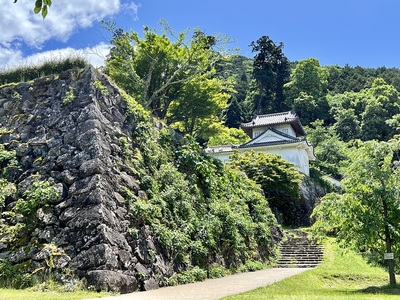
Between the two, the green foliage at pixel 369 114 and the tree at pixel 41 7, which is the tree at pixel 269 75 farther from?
the tree at pixel 41 7

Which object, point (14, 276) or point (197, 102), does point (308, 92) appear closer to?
point (197, 102)

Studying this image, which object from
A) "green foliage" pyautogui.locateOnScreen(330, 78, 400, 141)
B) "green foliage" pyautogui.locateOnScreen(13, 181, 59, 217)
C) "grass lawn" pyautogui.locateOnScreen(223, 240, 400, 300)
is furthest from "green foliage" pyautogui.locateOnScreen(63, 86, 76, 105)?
"green foliage" pyautogui.locateOnScreen(330, 78, 400, 141)

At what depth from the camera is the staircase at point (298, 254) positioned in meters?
18.3

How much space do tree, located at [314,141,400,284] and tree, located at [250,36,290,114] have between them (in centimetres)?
5264

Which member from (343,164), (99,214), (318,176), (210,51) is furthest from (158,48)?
(343,164)

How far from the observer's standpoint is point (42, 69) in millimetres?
14008

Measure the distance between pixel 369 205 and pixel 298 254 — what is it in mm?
9648

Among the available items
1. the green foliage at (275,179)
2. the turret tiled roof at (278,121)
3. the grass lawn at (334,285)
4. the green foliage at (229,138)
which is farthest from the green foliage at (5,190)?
the turret tiled roof at (278,121)

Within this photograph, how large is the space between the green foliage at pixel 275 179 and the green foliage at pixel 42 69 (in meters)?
17.8

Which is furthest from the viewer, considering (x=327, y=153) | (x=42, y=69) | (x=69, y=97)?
(x=327, y=153)

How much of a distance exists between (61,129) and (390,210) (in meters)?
9.86

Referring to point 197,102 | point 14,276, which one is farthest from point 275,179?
point 14,276

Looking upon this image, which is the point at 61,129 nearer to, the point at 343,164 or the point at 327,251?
the point at 327,251

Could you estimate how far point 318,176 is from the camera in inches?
1588
